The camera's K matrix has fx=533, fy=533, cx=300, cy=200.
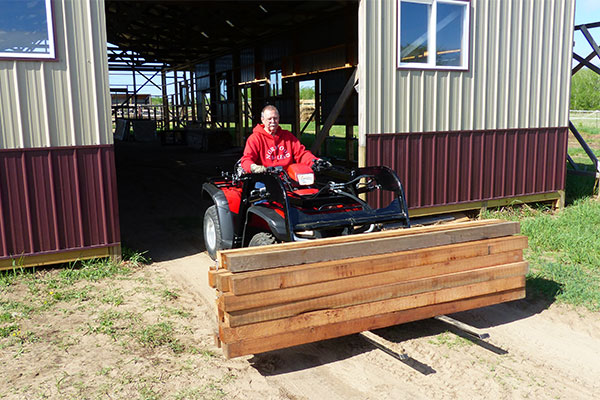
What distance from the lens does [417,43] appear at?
822cm

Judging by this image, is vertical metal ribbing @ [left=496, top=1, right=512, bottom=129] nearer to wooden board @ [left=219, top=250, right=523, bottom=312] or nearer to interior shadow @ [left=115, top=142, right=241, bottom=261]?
wooden board @ [left=219, top=250, right=523, bottom=312]

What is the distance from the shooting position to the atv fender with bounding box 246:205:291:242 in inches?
179

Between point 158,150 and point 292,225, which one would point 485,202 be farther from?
point 158,150

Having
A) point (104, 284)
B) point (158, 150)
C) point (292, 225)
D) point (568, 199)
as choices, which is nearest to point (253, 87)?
point (158, 150)

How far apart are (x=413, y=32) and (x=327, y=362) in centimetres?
571

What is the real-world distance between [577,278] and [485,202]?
3392mm

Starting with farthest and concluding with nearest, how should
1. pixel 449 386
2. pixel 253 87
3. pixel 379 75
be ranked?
pixel 253 87 < pixel 379 75 < pixel 449 386

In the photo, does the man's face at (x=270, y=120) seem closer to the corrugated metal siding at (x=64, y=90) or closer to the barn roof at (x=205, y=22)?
the corrugated metal siding at (x=64, y=90)

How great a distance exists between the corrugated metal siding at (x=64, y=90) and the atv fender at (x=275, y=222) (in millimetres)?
2630

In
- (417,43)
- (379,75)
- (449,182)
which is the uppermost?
(417,43)

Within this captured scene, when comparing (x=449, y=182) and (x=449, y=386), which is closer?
(x=449, y=386)

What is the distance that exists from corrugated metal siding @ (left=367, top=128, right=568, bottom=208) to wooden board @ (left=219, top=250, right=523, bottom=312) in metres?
3.65

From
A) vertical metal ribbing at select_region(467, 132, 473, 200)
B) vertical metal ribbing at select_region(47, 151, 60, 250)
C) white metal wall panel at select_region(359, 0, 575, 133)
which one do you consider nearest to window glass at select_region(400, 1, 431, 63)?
white metal wall panel at select_region(359, 0, 575, 133)

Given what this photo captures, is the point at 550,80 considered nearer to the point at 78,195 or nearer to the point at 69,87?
the point at 69,87
